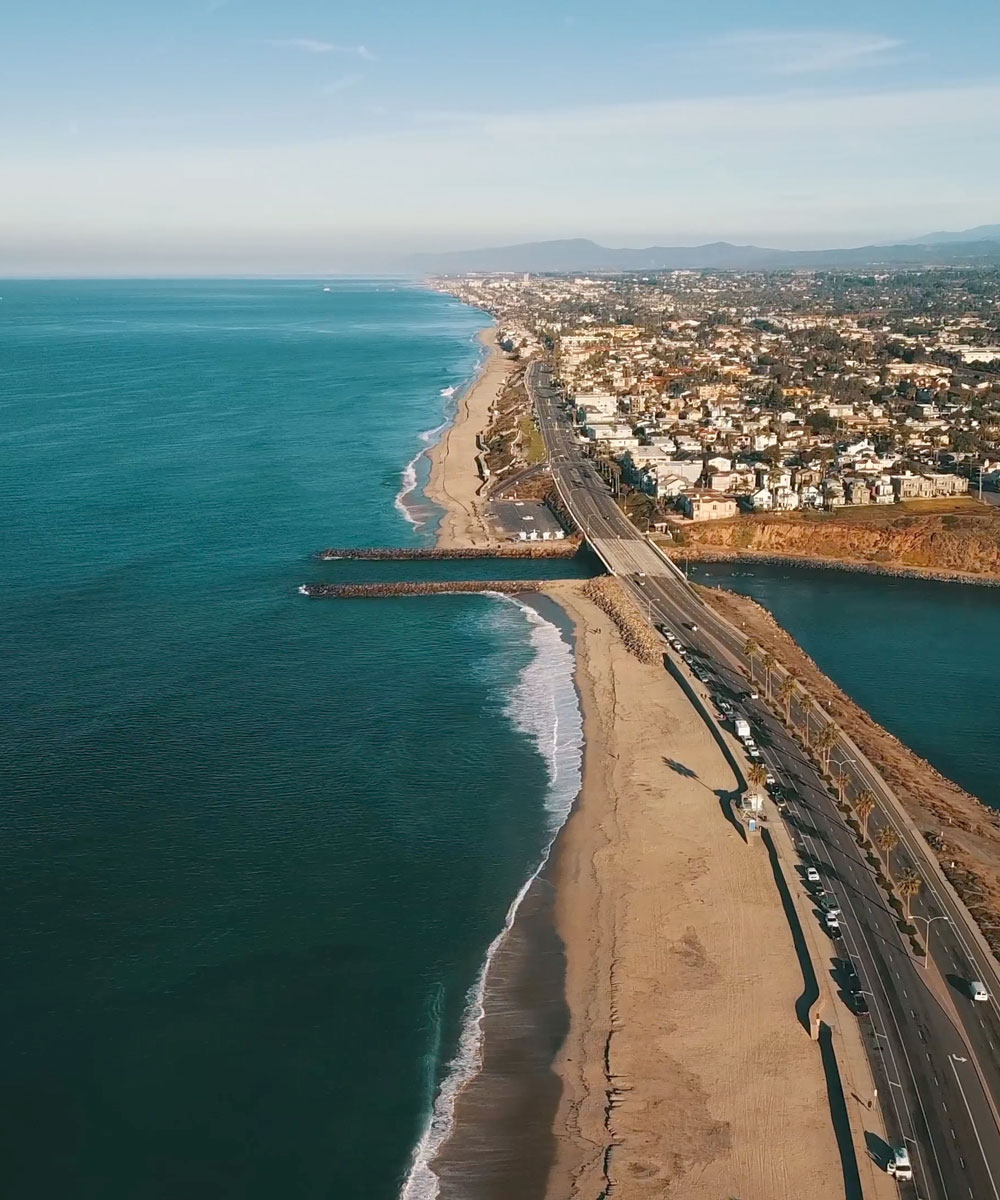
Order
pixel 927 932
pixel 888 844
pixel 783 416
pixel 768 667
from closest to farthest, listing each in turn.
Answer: pixel 927 932, pixel 888 844, pixel 768 667, pixel 783 416

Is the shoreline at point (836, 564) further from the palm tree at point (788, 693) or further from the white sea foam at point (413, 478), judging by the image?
the palm tree at point (788, 693)

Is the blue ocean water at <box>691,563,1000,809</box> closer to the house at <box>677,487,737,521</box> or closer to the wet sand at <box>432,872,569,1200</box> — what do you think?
the house at <box>677,487,737,521</box>

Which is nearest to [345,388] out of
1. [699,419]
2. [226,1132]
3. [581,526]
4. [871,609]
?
[699,419]

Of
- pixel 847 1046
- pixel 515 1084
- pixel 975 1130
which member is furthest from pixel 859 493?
pixel 515 1084

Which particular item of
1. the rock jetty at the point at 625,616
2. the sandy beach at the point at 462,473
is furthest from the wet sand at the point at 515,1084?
the sandy beach at the point at 462,473

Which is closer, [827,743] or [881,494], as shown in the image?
[827,743]

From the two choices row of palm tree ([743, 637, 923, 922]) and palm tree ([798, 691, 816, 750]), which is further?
palm tree ([798, 691, 816, 750])

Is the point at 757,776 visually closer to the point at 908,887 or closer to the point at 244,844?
the point at 908,887

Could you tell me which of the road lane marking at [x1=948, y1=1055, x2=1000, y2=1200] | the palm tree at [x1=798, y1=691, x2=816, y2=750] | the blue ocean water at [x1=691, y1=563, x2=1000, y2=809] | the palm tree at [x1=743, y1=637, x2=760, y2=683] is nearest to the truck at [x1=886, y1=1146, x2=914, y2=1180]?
the road lane marking at [x1=948, y1=1055, x2=1000, y2=1200]
